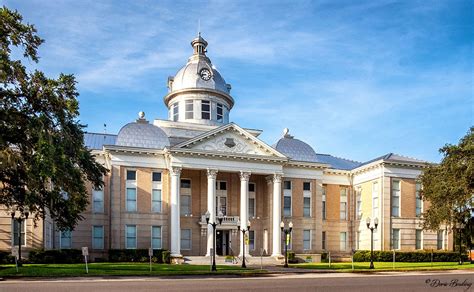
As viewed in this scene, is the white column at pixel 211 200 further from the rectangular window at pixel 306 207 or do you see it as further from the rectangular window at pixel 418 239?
the rectangular window at pixel 418 239

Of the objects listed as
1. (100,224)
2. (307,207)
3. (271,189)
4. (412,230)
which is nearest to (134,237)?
(100,224)

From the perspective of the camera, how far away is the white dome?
50.2 meters

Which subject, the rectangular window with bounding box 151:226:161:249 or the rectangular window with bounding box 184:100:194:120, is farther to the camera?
the rectangular window with bounding box 184:100:194:120

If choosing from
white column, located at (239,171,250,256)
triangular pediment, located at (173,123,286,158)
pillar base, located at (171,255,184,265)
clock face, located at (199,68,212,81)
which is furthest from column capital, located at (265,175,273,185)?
clock face, located at (199,68,212,81)

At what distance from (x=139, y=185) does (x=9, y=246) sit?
12357 mm

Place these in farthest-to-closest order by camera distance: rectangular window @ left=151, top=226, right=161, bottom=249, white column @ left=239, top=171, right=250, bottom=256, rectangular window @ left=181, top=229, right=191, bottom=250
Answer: rectangular window @ left=181, top=229, right=191, bottom=250, white column @ left=239, top=171, right=250, bottom=256, rectangular window @ left=151, top=226, right=161, bottom=249

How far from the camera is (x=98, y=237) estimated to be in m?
49.7

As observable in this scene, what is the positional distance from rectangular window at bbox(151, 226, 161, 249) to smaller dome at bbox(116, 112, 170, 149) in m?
7.75

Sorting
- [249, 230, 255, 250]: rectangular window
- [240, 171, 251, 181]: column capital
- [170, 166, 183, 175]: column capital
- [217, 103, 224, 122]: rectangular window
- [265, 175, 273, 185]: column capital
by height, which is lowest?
[249, 230, 255, 250]: rectangular window

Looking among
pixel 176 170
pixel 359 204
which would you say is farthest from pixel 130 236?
pixel 359 204

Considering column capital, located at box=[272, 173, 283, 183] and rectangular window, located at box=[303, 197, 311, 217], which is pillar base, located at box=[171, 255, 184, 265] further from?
rectangular window, located at box=[303, 197, 311, 217]

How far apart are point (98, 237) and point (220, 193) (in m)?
12.6

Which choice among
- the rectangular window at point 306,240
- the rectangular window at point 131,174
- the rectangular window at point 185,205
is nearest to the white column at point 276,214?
the rectangular window at point 306,240

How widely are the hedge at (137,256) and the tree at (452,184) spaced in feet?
75.5
